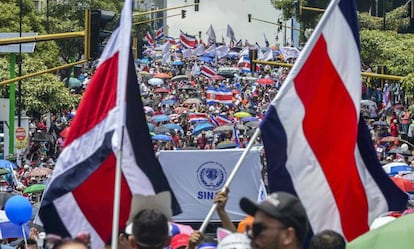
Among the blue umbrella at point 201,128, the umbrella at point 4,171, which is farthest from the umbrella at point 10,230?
the blue umbrella at point 201,128

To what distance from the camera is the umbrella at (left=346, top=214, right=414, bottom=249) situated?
6.36 m

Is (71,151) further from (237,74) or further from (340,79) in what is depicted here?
(237,74)

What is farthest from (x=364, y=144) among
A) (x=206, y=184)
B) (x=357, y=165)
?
(x=206, y=184)

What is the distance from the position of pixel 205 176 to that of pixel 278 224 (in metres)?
11.2

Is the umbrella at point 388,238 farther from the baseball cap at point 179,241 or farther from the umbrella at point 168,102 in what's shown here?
the umbrella at point 168,102

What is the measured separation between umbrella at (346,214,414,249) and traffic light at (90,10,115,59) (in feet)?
33.8

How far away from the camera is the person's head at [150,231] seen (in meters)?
5.10

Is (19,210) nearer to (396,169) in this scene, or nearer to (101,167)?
(101,167)

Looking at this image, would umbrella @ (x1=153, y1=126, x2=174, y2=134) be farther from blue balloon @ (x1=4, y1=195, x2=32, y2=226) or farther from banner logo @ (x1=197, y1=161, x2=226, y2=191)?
blue balloon @ (x1=4, y1=195, x2=32, y2=226)

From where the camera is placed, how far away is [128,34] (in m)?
6.24

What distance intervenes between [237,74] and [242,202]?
73.3m

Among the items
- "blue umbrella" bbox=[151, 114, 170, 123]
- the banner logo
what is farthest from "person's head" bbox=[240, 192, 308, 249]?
"blue umbrella" bbox=[151, 114, 170, 123]

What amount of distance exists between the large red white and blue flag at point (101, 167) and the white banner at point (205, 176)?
8964 mm

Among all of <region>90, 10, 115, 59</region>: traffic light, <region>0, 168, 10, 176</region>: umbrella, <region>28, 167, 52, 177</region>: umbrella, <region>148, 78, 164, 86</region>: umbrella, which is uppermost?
<region>90, 10, 115, 59</region>: traffic light
